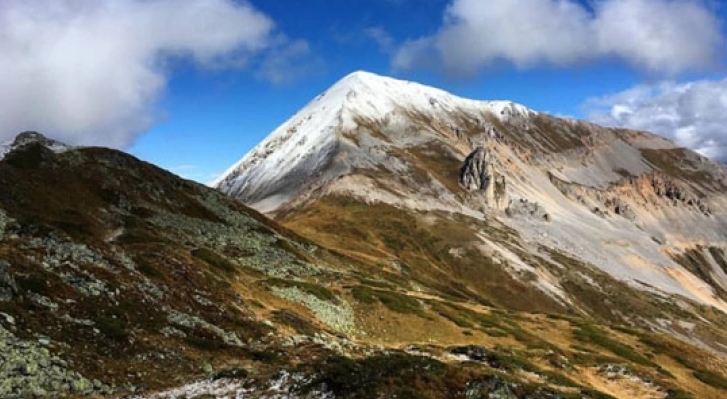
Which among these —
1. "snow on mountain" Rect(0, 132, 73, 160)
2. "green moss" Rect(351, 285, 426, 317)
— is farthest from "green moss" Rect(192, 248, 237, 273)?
"snow on mountain" Rect(0, 132, 73, 160)

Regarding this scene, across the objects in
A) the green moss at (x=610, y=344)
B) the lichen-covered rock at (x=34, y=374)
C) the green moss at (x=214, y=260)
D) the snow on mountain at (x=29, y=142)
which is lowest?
the green moss at (x=610, y=344)

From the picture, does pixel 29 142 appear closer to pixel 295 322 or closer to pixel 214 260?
pixel 214 260

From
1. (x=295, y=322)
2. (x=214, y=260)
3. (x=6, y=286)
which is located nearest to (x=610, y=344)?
(x=295, y=322)

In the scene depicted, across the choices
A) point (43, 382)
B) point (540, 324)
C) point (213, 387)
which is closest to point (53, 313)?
point (43, 382)

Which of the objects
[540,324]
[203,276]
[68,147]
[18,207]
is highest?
[68,147]

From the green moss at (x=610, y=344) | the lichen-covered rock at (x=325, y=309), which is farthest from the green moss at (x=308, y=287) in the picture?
the green moss at (x=610, y=344)

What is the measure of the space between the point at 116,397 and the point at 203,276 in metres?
31.7

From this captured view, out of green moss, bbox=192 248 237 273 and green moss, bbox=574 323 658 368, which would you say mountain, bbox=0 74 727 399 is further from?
green moss, bbox=574 323 658 368

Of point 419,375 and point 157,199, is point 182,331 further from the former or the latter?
point 157,199

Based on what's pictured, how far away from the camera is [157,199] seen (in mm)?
103000

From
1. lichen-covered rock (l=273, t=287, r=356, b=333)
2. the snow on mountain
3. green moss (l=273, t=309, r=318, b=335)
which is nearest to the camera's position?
green moss (l=273, t=309, r=318, b=335)

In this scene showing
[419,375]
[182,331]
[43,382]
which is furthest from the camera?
[182,331]

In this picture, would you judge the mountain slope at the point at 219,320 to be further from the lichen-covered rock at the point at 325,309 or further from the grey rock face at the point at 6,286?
the lichen-covered rock at the point at 325,309

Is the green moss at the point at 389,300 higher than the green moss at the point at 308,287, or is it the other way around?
the green moss at the point at 308,287
